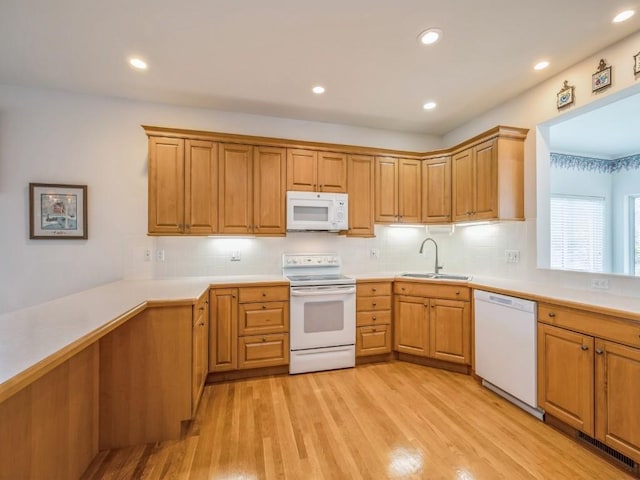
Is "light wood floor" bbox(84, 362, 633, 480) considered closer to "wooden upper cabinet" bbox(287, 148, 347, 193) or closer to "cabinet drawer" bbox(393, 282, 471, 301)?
"cabinet drawer" bbox(393, 282, 471, 301)

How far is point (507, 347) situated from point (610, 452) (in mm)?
770

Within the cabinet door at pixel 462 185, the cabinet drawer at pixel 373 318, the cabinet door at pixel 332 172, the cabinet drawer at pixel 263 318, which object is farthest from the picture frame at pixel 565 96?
the cabinet drawer at pixel 263 318

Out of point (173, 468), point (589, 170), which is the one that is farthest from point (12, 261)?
point (589, 170)

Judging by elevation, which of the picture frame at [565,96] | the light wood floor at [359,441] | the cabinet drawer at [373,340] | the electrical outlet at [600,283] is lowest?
the light wood floor at [359,441]

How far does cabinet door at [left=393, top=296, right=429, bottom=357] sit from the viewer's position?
301 centimetres

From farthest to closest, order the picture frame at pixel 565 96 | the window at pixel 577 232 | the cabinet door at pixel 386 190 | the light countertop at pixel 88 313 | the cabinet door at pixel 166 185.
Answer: the window at pixel 577 232
the cabinet door at pixel 386 190
the cabinet door at pixel 166 185
the picture frame at pixel 565 96
the light countertop at pixel 88 313

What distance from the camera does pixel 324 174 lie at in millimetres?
3246

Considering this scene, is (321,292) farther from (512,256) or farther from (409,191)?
(512,256)

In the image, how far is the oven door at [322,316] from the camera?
9.39 ft

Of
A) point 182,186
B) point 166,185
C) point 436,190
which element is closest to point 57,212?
point 166,185

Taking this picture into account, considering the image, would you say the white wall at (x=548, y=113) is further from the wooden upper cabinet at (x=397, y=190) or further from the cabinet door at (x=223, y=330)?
the cabinet door at (x=223, y=330)

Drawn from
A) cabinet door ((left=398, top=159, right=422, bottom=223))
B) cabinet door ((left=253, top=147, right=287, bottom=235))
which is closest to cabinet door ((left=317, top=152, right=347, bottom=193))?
cabinet door ((left=253, top=147, right=287, bottom=235))

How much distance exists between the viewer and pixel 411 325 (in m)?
3.09

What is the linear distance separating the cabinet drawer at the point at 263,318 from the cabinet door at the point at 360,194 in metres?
1.19
